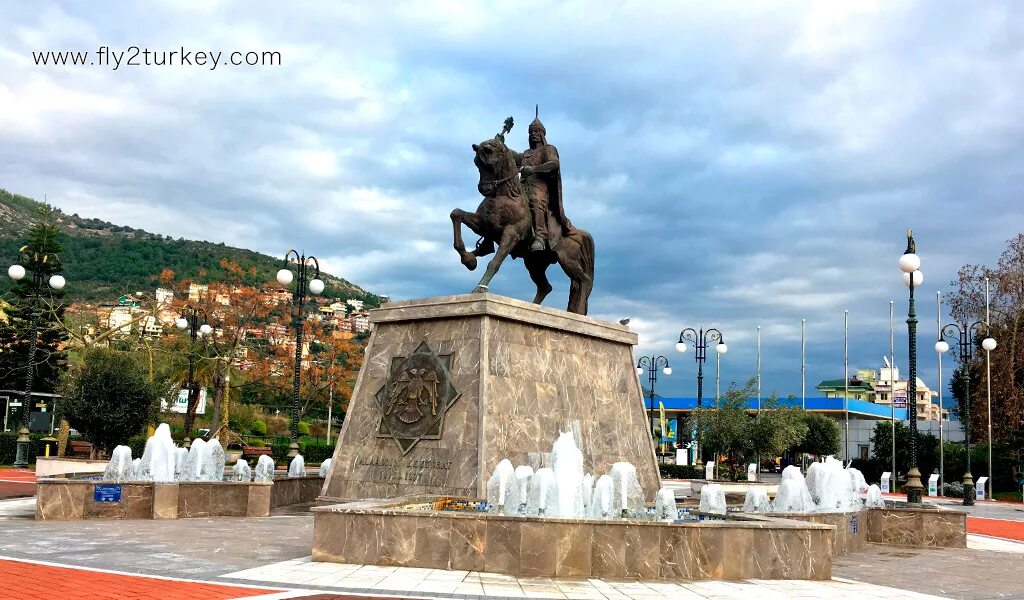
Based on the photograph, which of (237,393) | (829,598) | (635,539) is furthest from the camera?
(237,393)

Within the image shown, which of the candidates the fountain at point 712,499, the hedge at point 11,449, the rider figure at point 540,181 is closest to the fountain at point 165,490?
the rider figure at point 540,181

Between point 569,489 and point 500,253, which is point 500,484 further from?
point 500,253

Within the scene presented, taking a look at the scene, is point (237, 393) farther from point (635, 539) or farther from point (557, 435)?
point (635, 539)

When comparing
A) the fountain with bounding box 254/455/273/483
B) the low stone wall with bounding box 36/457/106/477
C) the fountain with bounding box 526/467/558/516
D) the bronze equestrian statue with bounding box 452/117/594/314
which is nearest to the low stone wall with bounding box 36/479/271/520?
the fountain with bounding box 254/455/273/483

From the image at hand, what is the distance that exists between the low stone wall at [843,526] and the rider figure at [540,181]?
272 inches

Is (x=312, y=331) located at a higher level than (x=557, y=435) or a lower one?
higher

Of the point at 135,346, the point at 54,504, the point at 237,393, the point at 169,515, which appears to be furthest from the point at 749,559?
the point at 237,393

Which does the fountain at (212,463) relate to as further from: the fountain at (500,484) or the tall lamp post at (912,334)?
the tall lamp post at (912,334)

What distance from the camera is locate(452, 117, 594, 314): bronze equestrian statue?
15781mm

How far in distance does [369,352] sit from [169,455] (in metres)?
4.24

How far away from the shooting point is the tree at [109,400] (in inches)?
1144

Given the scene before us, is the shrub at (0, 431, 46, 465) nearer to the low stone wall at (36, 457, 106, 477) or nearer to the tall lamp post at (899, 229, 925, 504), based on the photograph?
the low stone wall at (36, 457, 106, 477)

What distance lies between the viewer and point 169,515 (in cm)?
1411

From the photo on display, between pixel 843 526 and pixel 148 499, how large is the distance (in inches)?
436
